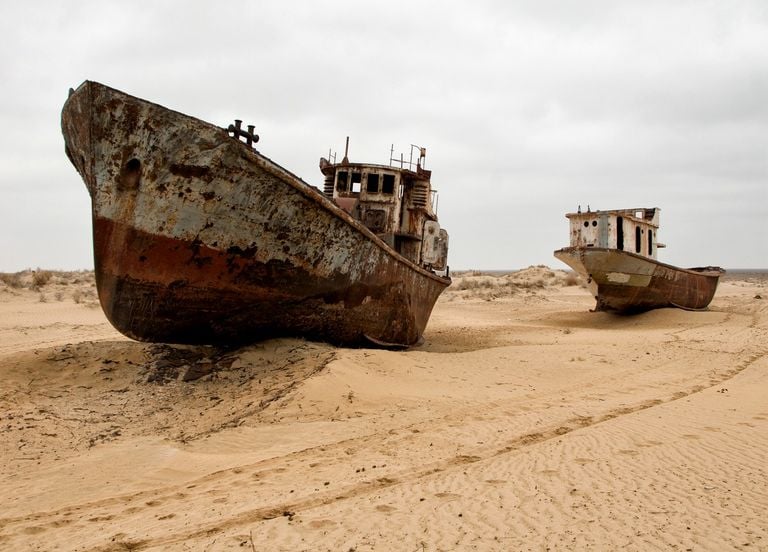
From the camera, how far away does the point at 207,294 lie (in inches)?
213

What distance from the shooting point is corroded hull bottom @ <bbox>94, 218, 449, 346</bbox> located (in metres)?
5.20

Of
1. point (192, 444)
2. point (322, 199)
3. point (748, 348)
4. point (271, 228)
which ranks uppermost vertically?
point (322, 199)

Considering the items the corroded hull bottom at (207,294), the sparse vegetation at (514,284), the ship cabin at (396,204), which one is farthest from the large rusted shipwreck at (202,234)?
the sparse vegetation at (514,284)

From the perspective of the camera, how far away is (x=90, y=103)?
15.9ft

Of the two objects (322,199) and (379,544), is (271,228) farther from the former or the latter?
(379,544)

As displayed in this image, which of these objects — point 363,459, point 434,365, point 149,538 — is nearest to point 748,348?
point 434,365

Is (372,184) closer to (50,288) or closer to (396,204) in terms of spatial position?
(396,204)

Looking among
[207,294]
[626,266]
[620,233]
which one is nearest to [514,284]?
[620,233]

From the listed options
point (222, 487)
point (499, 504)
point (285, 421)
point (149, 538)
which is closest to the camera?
point (149, 538)

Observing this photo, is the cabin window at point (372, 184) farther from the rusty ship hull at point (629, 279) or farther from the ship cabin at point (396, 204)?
the rusty ship hull at point (629, 279)

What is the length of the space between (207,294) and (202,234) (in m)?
0.64

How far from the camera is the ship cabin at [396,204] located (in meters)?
9.28

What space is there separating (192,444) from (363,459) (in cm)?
130

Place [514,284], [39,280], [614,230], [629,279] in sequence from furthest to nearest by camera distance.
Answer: [514,284] → [39,280] → [614,230] → [629,279]
